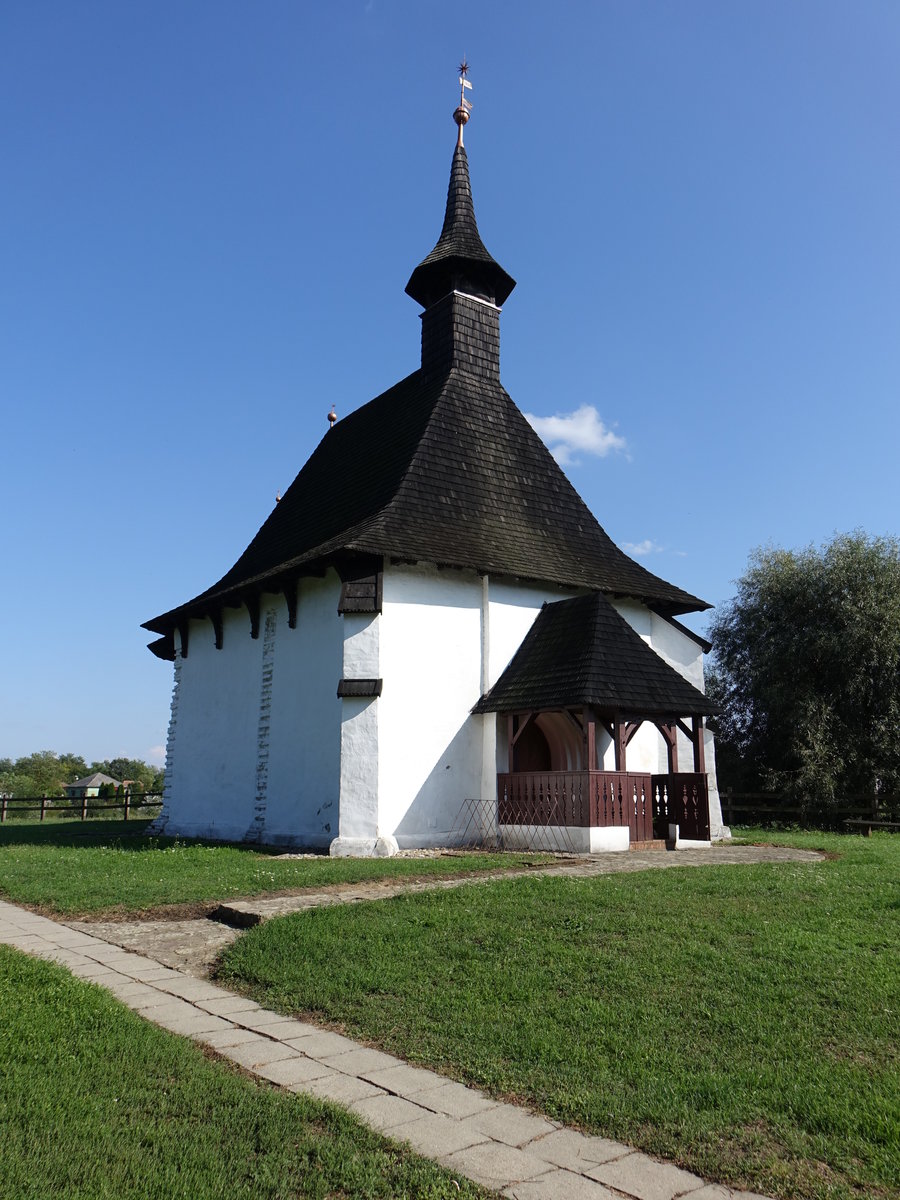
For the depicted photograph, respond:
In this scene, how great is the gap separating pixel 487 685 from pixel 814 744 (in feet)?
40.9

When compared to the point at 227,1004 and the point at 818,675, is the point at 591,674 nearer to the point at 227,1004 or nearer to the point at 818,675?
the point at 227,1004

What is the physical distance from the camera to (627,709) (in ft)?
48.9

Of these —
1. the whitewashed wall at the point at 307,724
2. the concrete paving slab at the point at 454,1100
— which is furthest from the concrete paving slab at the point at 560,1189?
the whitewashed wall at the point at 307,724

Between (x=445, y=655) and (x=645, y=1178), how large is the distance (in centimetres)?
1352

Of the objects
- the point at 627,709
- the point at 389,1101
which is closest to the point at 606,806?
the point at 627,709

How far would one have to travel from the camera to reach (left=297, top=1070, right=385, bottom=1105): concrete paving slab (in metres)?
3.88

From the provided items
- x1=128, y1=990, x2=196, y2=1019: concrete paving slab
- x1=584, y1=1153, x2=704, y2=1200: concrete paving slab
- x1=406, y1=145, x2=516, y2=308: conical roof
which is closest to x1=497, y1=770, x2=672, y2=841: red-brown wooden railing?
x1=128, y1=990, x2=196, y2=1019: concrete paving slab

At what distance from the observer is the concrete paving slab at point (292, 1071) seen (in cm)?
409

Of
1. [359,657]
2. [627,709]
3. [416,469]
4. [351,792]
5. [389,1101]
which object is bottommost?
[389,1101]

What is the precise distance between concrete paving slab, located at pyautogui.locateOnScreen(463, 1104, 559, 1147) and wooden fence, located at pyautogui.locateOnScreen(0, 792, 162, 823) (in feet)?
96.9

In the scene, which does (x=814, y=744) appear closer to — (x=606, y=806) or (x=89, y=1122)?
(x=606, y=806)

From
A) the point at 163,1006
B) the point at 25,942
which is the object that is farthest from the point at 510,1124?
the point at 25,942

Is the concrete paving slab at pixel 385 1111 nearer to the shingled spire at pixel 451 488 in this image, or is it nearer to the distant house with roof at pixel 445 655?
the distant house with roof at pixel 445 655

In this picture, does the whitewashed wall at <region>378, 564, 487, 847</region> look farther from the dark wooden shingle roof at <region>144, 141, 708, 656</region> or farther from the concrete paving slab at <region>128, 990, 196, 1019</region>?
the concrete paving slab at <region>128, 990, 196, 1019</region>
